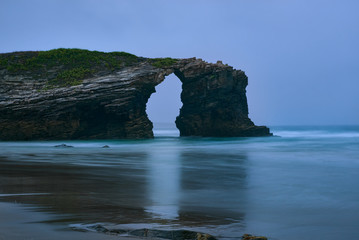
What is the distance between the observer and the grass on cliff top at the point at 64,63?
5372 cm

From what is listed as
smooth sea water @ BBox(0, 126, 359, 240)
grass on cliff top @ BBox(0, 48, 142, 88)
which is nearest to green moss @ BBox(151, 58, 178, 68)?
grass on cliff top @ BBox(0, 48, 142, 88)

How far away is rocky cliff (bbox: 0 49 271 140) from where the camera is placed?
158 feet

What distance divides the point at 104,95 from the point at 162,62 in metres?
11.2

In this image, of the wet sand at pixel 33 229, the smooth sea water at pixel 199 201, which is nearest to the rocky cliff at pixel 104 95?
the smooth sea water at pixel 199 201

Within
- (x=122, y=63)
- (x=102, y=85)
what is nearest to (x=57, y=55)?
(x=122, y=63)

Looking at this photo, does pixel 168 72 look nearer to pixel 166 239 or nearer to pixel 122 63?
pixel 122 63

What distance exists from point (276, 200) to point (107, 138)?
4364 cm

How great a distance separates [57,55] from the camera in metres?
60.5

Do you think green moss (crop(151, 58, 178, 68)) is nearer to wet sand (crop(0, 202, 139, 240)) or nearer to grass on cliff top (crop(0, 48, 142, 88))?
grass on cliff top (crop(0, 48, 142, 88))

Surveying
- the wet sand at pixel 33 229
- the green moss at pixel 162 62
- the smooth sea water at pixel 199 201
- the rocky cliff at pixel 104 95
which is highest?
the green moss at pixel 162 62

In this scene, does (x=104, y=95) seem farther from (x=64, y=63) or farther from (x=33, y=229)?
(x=33, y=229)

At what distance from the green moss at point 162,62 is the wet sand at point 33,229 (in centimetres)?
4805

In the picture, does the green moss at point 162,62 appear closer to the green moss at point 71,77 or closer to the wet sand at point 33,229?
the green moss at point 71,77

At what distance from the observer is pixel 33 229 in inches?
251
